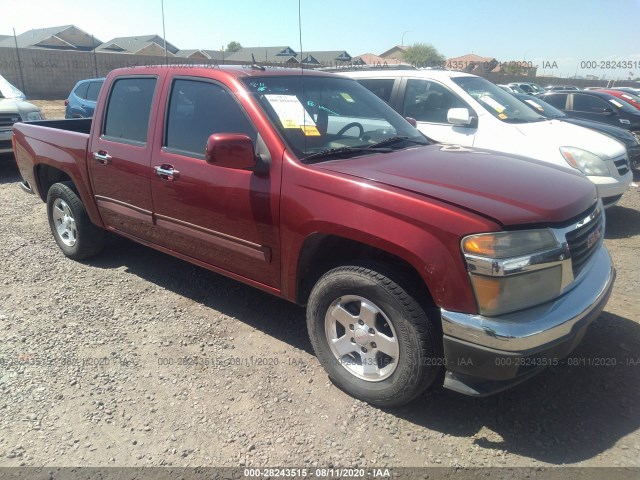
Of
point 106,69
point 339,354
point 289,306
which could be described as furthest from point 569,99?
point 106,69

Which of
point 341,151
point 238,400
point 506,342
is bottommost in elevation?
point 238,400

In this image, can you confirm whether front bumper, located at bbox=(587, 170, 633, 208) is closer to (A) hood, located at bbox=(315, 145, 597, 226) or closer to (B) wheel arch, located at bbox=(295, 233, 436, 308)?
(A) hood, located at bbox=(315, 145, 597, 226)

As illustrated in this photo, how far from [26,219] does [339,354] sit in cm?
527

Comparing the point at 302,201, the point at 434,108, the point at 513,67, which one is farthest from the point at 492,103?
the point at 513,67

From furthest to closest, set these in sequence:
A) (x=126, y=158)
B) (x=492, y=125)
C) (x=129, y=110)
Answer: (x=492, y=125) → (x=129, y=110) → (x=126, y=158)

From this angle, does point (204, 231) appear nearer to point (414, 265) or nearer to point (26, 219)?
point (414, 265)

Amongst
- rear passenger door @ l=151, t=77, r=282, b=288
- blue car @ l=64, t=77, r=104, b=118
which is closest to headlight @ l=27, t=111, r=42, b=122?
blue car @ l=64, t=77, r=104, b=118

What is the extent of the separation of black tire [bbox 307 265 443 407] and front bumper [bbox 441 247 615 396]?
5.5 inches

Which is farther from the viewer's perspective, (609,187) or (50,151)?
(609,187)

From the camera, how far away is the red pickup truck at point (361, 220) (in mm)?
2352

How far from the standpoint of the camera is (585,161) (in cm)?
571

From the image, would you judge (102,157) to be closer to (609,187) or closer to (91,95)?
(609,187)

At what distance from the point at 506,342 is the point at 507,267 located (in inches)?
13.7

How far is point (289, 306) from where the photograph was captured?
409cm
